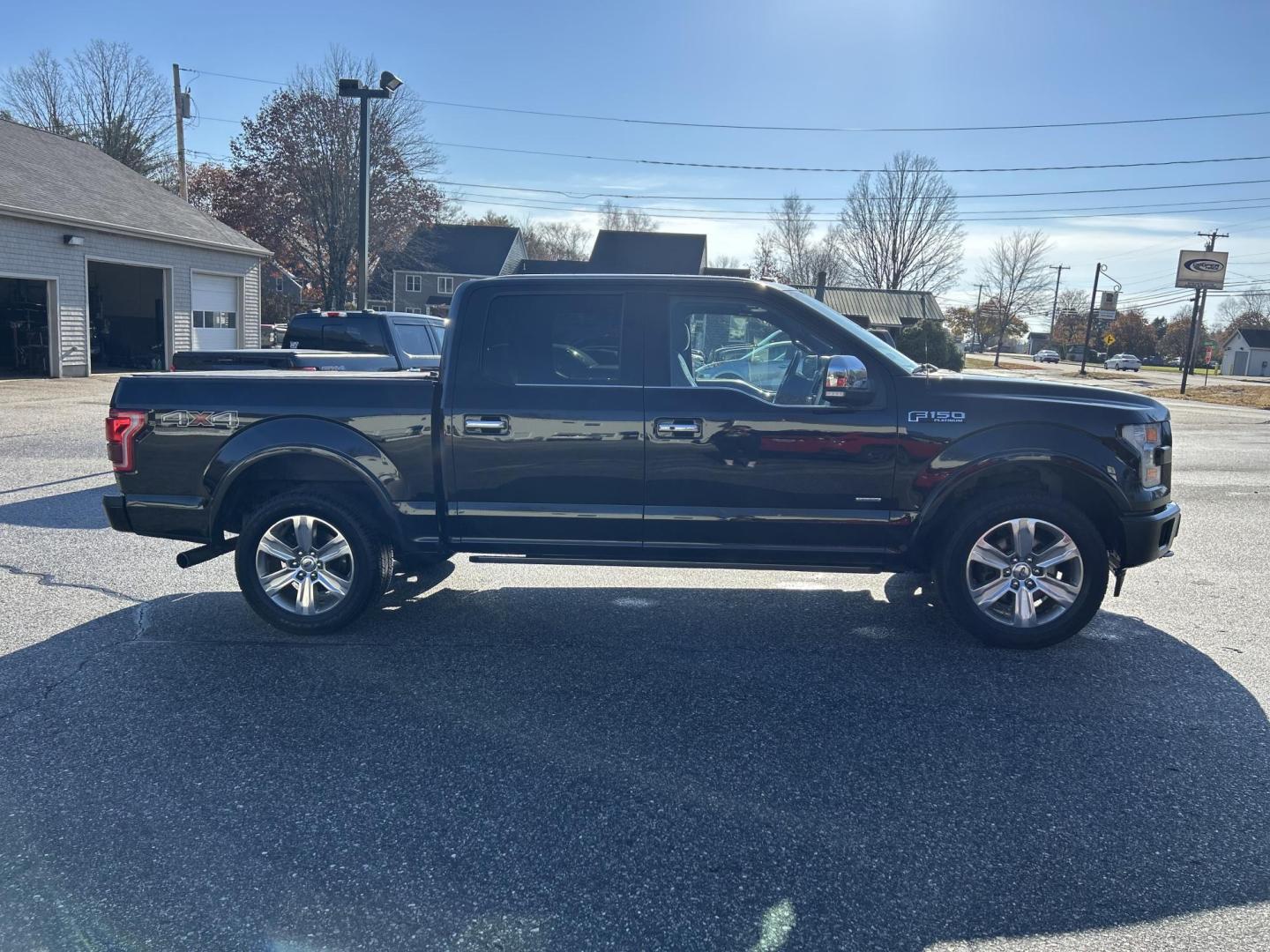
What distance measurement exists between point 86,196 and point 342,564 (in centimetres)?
2266

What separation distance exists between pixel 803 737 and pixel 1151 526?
246cm

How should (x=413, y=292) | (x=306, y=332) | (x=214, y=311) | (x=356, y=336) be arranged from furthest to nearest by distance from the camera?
(x=413, y=292), (x=214, y=311), (x=306, y=332), (x=356, y=336)

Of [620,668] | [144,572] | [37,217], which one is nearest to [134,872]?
[620,668]

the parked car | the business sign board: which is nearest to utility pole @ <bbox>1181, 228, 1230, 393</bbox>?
the business sign board

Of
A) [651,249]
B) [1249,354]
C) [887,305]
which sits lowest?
[1249,354]

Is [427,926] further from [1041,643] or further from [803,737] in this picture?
[1041,643]

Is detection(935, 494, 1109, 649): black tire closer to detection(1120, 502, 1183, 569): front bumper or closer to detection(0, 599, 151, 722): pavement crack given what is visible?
detection(1120, 502, 1183, 569): front bumper

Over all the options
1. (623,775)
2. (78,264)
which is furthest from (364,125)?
(623,775)

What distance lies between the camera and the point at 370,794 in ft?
11.4

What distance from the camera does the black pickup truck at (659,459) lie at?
16.1 ft

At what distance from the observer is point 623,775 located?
3.63 m

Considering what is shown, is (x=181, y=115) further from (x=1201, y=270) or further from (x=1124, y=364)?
(x=1124, y=364)

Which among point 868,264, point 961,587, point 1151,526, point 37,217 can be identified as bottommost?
point 961,587

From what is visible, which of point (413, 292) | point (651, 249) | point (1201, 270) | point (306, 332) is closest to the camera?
point (306, 332)
